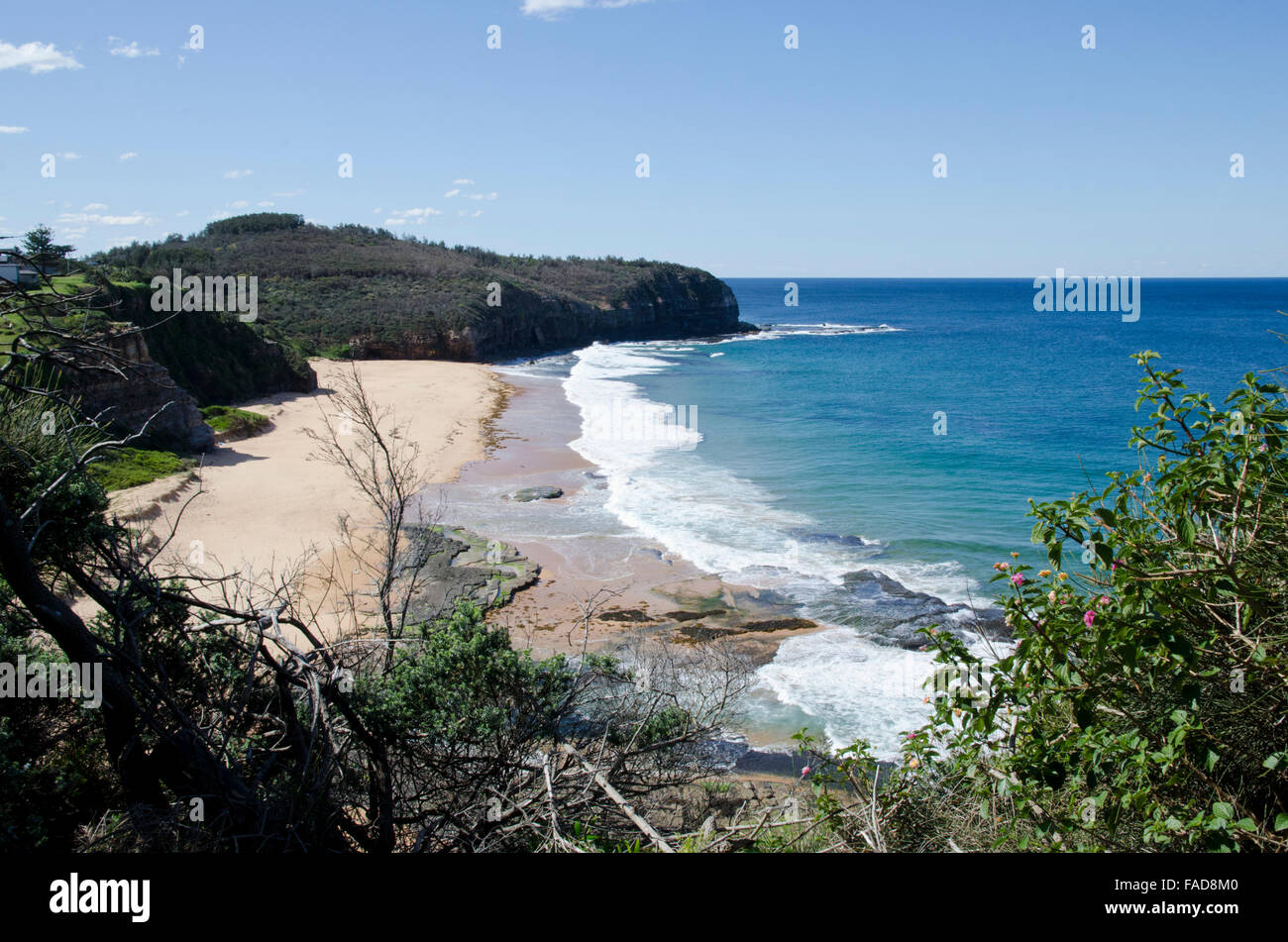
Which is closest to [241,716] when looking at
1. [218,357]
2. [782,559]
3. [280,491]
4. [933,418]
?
[782,559]


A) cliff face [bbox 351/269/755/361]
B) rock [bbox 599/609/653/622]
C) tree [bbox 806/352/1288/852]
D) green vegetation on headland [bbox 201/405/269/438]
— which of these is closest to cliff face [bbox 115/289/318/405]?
green vegetation on headland [bbox 201/405/269/438]

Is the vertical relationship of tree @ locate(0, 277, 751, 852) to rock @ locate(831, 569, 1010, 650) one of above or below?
above

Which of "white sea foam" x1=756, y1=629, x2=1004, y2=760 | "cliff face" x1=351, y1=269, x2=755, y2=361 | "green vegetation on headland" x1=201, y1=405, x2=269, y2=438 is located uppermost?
"cliff face" x1=351, y1=269, x2=755, y2=361

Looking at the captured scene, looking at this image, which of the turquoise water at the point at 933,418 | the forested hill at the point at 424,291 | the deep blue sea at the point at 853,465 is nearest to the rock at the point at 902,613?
the deep blue sea at the point at 853,465

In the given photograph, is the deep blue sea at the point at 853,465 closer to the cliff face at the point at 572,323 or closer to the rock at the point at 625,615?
the rock at the point at 625,615

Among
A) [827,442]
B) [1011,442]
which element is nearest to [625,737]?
[827,442]

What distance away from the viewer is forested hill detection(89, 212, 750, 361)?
50000mm

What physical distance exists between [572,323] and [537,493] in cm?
5038

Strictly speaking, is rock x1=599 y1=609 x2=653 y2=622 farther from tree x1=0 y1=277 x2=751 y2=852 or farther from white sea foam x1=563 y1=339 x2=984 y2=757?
tree x1=0 y1=277 x2=751 y2=852

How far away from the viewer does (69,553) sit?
4.81 meters

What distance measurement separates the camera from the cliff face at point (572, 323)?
52250 mm

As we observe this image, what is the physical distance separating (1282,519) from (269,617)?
508 centimetres

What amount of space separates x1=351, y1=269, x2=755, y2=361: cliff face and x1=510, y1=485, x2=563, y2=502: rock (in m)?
14.0

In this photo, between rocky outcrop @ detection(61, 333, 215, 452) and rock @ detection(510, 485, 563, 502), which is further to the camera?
rock @ detection(510, 485, 563, 502)
